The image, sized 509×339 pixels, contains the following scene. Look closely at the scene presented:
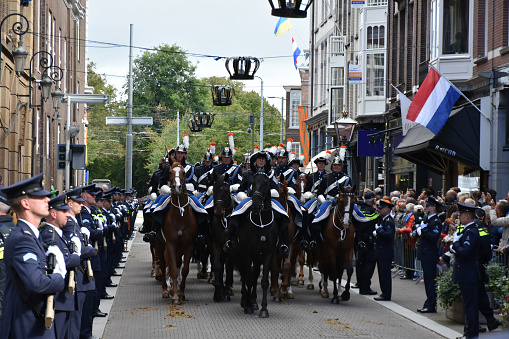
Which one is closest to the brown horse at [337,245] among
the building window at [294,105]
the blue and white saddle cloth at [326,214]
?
Answer: the blue and white saddle cloth at [326,214]

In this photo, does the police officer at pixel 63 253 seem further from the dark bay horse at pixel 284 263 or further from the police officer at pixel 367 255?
the police officer at pixel 367 255

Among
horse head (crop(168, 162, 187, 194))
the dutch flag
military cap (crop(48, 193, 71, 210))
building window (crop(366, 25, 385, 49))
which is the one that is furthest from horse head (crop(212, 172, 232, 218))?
building window (crop(366, 25, 385, 49))

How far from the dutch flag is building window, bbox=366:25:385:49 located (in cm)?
1557

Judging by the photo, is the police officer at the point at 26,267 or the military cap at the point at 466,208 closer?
the police officer at the point at 26,267

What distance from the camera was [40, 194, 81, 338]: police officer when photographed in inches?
286

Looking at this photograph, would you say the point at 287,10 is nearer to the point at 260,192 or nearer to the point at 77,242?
the point at 260,192

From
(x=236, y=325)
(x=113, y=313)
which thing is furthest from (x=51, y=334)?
(x=113, y=313)

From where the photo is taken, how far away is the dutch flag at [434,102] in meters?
21.8

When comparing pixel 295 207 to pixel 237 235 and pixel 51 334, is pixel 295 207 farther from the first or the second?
pixel 51 334

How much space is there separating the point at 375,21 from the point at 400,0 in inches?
186

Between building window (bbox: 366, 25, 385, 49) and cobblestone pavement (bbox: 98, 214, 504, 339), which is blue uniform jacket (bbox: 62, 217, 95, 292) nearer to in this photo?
cobblestone pavement (bbox: 98, 214, 504, 339)

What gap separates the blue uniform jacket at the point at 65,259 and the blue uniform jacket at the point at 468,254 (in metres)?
6.09

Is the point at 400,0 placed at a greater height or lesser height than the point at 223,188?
greater

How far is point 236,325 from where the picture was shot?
41.1 ft
